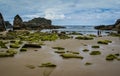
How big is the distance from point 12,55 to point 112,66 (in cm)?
829

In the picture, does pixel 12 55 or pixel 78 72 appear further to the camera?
pixel 12 55

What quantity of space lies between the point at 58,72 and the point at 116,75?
3.23 meters

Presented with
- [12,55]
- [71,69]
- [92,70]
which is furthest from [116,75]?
[12,55]

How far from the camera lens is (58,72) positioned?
12031 millimetres

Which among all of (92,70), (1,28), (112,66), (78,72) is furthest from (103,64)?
(1,28)

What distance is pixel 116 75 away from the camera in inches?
452

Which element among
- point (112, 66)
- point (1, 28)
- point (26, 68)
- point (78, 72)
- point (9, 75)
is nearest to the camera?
point (9, 75)

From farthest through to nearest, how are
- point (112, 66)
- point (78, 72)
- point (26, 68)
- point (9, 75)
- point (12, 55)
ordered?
point (12, 55), point (112, 66), point (26, 68), point (78, 72), point (9, 75)

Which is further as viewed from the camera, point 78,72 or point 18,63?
point 18,63

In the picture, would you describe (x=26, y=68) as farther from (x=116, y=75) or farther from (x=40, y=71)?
(x=116, y=75)

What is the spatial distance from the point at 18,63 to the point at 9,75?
333cm

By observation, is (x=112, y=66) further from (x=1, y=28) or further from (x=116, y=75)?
(x=1, y=28)

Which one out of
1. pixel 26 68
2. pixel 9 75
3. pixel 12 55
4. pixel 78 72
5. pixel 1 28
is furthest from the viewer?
pixel 1 28

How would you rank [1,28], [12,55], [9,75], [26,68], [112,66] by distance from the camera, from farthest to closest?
[1,28] → [12,55] → [112,66] → [26,68] → [9,75]
